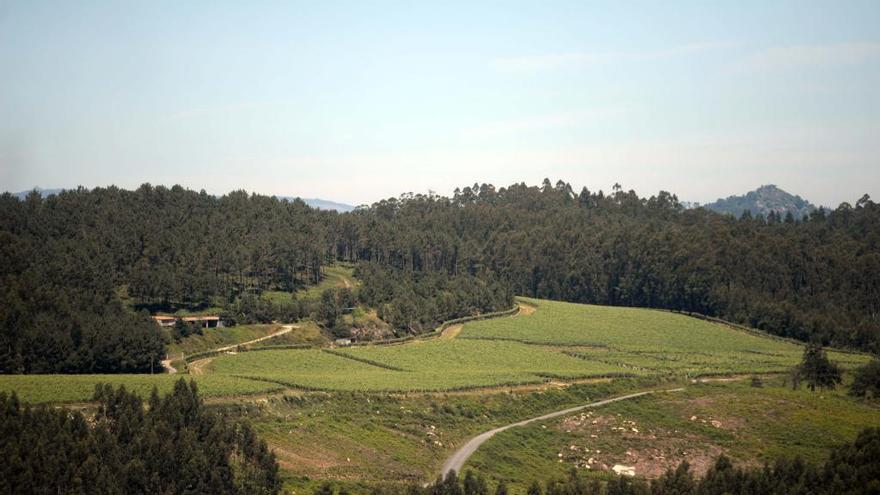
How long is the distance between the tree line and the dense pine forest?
84.5ft

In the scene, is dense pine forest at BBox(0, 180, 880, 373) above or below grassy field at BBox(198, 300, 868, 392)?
above

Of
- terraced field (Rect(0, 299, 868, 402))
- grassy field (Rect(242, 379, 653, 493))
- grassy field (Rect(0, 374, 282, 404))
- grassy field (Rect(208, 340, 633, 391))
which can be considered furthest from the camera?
grassy field (Rect(208, 340, 633, 391))

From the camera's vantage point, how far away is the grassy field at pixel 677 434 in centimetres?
6312

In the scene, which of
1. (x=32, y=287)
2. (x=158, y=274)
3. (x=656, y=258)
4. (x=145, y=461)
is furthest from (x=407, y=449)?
(x=656, y=258)

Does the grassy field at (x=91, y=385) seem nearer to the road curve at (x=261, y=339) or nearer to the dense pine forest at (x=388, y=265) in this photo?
the dense pine forest at (x=388, y=265)

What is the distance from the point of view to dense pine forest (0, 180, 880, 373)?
83.6m

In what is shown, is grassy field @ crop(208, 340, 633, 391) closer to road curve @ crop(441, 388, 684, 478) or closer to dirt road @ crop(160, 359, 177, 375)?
dirt road @ crop(160, 359, 177, 375)

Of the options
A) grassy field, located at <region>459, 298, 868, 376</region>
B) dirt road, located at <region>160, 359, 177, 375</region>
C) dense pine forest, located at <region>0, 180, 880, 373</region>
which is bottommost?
dirt road, located at <region>160, 359, 177, 375</region>

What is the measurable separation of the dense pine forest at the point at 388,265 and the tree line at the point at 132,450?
2576 centimetres

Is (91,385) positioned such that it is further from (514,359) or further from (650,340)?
(650,340)

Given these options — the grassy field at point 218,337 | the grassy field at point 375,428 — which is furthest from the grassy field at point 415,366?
the grassy field at point 218,337

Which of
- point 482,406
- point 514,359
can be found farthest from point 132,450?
point 514,359

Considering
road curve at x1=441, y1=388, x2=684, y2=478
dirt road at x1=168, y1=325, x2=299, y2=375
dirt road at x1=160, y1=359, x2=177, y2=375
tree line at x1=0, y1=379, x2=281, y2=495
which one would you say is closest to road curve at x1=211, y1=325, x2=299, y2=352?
dirt road at x1=168, y1=325, x2=299, y2=375

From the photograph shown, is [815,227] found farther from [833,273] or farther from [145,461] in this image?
[145,461]
